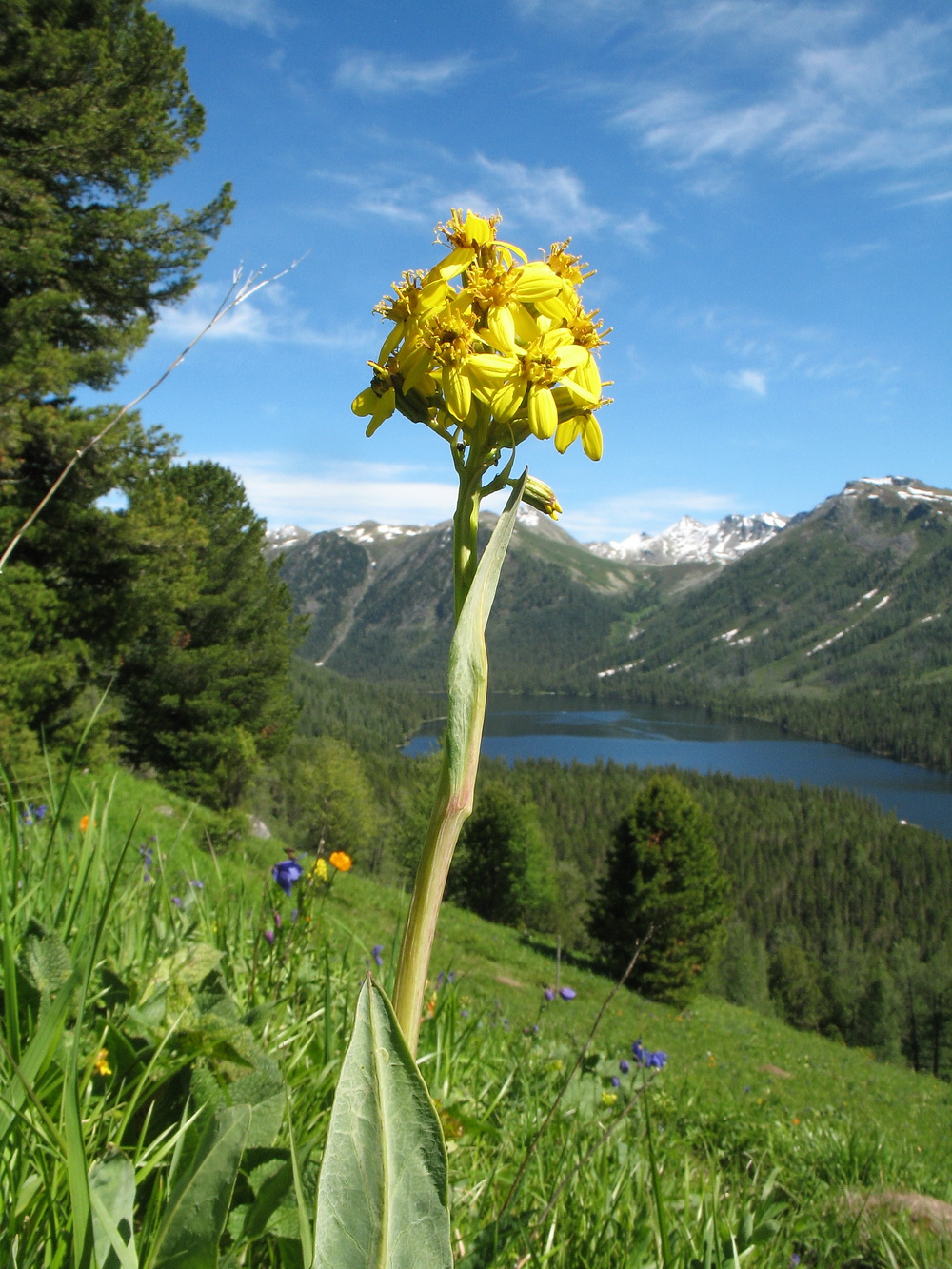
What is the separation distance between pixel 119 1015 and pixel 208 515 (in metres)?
23.3

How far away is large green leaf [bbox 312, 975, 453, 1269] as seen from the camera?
2.50ft

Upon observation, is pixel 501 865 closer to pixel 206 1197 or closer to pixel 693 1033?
pixel 693 1033

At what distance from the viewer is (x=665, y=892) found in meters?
34.2

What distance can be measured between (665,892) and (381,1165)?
36.4m

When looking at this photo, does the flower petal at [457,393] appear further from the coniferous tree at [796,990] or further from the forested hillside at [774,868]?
the coniferous tree at [796,990]

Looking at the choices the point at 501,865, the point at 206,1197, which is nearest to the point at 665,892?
the point at 501,865

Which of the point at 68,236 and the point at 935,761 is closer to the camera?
the point at 68,236

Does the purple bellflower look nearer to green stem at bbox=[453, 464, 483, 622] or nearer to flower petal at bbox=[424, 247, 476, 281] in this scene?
green stem at bbox=[453, 464, 483, 622]

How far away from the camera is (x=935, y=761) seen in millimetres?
166125

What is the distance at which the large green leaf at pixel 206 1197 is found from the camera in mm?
1049

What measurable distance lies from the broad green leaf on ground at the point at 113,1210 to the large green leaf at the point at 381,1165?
0.44 m

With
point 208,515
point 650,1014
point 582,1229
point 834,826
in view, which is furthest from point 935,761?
point 582,1229

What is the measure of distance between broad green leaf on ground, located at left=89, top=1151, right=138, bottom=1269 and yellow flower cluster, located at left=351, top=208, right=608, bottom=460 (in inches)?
50.1

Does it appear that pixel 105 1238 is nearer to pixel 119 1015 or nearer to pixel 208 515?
pixel 119 1015
